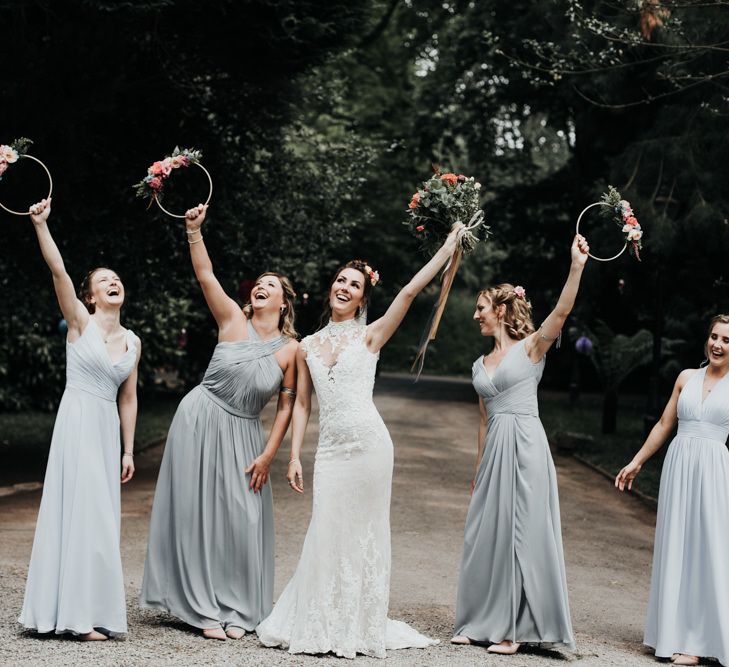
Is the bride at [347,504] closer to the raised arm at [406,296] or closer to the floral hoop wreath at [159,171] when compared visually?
the raised arm at [406,296]

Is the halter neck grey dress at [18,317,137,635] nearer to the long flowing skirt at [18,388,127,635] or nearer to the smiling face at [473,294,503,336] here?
the long flowing skirt at [18,388,127,635]

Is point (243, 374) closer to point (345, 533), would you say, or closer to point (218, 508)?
point (218, 508)

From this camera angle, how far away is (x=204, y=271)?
22.7ft

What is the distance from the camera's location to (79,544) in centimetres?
654

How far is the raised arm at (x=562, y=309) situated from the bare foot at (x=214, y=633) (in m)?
2.71

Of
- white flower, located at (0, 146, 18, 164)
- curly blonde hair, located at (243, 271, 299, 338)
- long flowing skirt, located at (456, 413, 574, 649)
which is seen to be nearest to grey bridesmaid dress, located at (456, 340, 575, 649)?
long flowing skirt, located at (456, 413, 574, 649)

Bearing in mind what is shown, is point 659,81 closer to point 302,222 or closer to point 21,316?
point 302,222

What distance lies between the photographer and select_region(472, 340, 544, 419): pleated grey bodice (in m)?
7.21

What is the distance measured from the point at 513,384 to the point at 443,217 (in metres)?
1.24

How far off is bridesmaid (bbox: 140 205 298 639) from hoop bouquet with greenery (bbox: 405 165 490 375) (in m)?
1.04

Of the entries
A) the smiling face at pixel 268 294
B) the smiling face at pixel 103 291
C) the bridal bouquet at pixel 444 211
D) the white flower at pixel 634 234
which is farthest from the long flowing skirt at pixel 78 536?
the white flower at pixel 634 234

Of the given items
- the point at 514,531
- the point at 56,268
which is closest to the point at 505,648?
the point at 514,531

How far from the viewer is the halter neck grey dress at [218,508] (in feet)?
22.8

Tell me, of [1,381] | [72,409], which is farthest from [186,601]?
[1,381]
